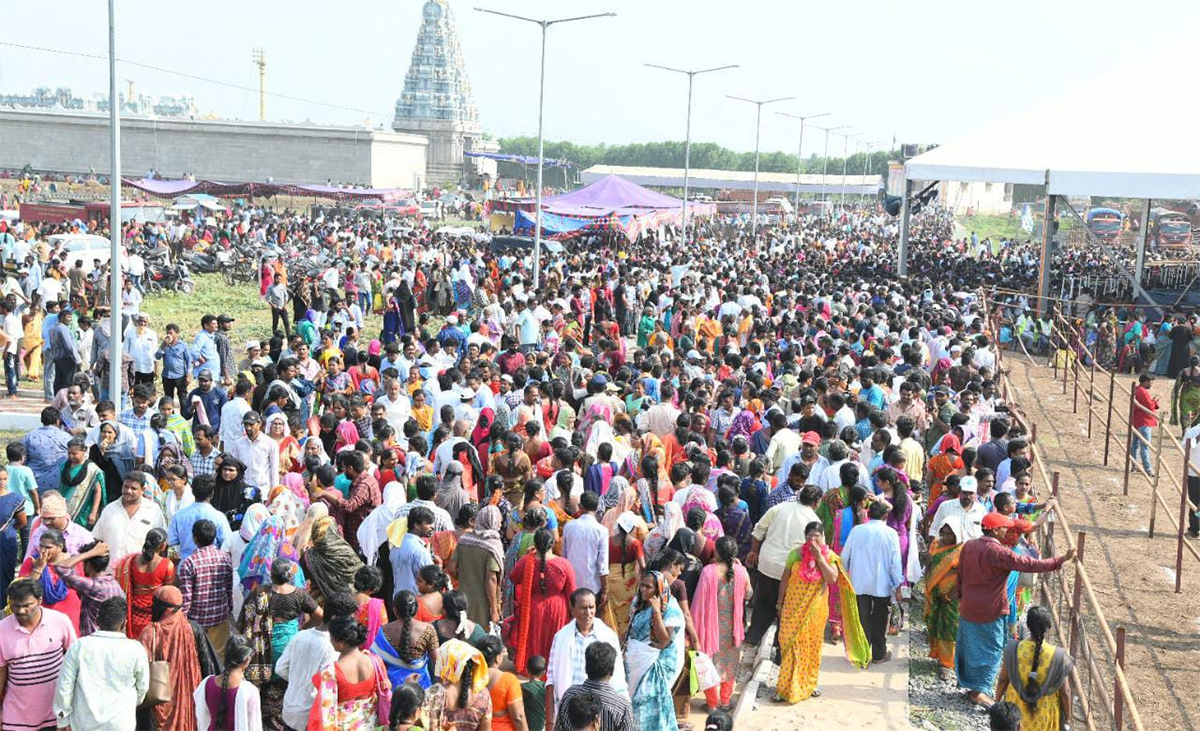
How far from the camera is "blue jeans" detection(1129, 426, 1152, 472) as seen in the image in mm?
13852

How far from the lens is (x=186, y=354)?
13016mm

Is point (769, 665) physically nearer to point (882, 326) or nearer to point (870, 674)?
point (870, 674)

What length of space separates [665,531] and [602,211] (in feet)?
95.4

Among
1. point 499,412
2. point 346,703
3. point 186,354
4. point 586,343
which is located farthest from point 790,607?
point 586,343

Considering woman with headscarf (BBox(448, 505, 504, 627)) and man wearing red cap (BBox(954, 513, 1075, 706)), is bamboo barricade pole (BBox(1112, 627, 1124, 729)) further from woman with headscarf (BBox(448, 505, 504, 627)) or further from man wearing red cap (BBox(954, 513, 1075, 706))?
woman with headscarf (BBox(448, 505, 504, 627))

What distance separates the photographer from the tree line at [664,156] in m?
129

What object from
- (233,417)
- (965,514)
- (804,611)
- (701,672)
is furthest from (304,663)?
(965,514)

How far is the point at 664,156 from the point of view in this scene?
12912cm

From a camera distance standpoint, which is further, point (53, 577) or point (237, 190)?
point (237, 190)

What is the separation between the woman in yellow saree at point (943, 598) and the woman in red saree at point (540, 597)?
2.63m

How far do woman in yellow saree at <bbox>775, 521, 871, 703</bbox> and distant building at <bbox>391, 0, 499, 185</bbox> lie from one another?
91.3m

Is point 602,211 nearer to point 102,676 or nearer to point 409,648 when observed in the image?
point 409,648

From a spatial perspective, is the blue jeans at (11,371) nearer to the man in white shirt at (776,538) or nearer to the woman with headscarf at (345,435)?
the woman with headscarf at (345,435)

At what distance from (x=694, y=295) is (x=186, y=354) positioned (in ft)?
30.7
